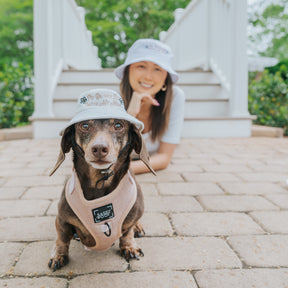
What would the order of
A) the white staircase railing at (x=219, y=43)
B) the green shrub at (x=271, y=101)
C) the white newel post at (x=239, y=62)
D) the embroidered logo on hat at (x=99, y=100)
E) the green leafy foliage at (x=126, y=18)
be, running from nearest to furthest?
the embroidered logo on hat at (x=99, y=100) → the white newel post at (x=239, y=62) → the white staircase railing at (x=219, y=43) → the green shrub at (x=271, y=101) → the green leafy foliage at (x=126, y=18)

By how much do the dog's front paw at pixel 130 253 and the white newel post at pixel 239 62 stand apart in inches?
162

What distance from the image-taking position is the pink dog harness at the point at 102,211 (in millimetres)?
1330

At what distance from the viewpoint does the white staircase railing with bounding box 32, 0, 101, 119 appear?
4801mm

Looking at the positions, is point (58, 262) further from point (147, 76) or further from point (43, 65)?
point (43, 65)

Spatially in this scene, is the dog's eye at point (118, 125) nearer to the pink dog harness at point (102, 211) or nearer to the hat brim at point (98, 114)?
the hat brim at point (98, 114)

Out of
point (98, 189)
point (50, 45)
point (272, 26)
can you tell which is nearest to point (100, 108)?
point (98, 189)

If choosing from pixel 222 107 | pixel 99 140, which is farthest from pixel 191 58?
pixel 99 140

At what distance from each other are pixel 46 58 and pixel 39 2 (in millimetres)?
827

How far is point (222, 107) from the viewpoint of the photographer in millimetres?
5535

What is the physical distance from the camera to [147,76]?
2.68 meters

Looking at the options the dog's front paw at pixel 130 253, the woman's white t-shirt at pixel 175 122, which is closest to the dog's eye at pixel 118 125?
the dog's front paw at pixel 130 253

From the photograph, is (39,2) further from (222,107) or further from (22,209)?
(22,209)

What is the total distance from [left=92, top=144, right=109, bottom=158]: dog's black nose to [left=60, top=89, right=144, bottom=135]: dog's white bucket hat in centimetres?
11

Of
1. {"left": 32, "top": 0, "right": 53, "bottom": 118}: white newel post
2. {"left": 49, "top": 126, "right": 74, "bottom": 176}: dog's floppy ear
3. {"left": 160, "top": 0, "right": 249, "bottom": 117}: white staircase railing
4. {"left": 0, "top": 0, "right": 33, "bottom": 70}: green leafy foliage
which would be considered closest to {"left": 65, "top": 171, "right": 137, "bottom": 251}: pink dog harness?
{"left": 49, "top": 126, "right": 74, "bottom": 176}: dog's floppy ear
